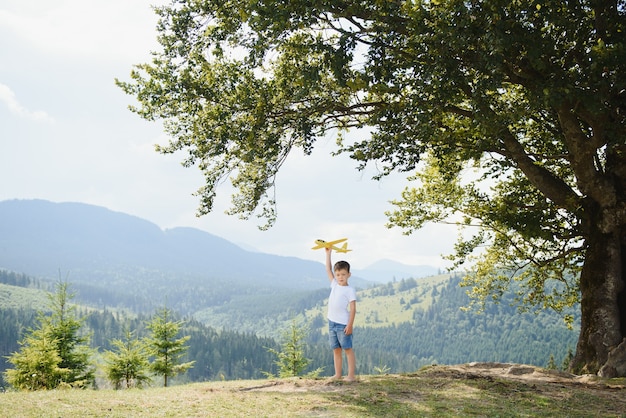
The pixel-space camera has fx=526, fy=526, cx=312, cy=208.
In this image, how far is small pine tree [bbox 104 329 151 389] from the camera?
33.2 metres

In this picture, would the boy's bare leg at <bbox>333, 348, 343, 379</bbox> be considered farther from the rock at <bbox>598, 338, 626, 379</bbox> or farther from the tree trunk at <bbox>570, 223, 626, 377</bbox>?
the tree trunk at <bbox>570, 223, 626, 377</bbox>

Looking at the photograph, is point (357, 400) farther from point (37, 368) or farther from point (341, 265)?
point (37, 368)

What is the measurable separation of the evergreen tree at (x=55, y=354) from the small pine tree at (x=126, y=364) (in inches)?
68.1

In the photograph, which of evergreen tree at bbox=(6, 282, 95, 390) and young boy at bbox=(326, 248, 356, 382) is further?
evergreen tree at bbox=(6, 282, 95, 390)

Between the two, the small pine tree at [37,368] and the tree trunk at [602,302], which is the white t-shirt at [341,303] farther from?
the small pine tree at [37,368]

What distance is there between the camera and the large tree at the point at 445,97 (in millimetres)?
12504

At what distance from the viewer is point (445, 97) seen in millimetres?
12781

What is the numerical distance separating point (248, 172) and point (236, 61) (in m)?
4.57

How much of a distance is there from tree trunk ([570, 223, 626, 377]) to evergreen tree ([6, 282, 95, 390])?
23.4 m

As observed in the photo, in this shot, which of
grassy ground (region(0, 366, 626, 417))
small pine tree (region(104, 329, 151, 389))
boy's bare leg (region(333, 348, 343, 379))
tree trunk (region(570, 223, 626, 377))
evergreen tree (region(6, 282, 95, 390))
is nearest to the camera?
grassy ground (region(0, 366, 626, 417))

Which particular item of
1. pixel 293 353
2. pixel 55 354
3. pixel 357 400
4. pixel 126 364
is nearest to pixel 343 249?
pixel 357 400

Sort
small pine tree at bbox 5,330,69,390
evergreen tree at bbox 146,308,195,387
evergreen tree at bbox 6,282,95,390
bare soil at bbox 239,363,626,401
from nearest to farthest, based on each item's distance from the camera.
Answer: bare soil at bbox 239,363,626,401 → small pine tree at bbox 5,330,69,390 → evergreen tree at bbox 6,282,95,390 → evergreen tree at bbox 146,308,195,387

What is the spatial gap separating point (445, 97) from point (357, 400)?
7318mm

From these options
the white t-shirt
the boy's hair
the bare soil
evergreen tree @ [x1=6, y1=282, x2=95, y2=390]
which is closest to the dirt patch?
the bare soil
